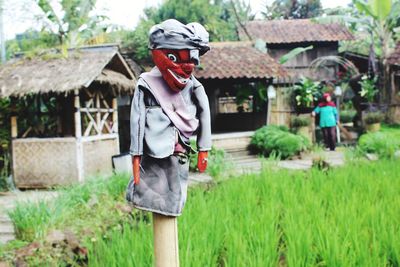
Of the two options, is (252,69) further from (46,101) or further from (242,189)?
(242,189)

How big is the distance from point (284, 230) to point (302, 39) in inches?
570

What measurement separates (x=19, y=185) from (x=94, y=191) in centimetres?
313

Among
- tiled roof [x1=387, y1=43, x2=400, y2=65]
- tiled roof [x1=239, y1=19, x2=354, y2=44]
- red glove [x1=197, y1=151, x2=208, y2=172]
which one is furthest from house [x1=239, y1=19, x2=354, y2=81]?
red glove [x1=197, y1=151, x2=208, y2=172]

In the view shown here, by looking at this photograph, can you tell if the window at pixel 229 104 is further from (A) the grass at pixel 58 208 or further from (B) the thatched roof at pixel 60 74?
(A) the grass at pixel 58 208

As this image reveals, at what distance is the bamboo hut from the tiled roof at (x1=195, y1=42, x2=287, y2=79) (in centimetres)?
259

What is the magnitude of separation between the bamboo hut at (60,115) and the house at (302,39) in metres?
9.68

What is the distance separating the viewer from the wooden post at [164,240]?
1.63 meters

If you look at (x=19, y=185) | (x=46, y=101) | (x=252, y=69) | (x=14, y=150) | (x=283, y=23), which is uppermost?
(x=283, y=23)

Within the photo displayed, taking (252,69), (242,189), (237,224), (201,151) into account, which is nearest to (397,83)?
(252,69)

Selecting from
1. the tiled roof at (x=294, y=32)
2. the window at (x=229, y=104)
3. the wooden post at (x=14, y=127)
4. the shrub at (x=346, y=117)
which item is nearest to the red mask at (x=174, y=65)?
the wooden post at (x=14, y=127)

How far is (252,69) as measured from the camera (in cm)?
1041

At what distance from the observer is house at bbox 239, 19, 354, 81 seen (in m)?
16.6

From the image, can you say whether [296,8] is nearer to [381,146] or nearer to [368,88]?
[368,88]

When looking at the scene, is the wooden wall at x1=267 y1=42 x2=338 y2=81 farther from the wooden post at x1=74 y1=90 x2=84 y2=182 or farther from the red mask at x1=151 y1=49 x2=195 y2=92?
the red mask at x1=151 y1=49 x2=195 y2=92
